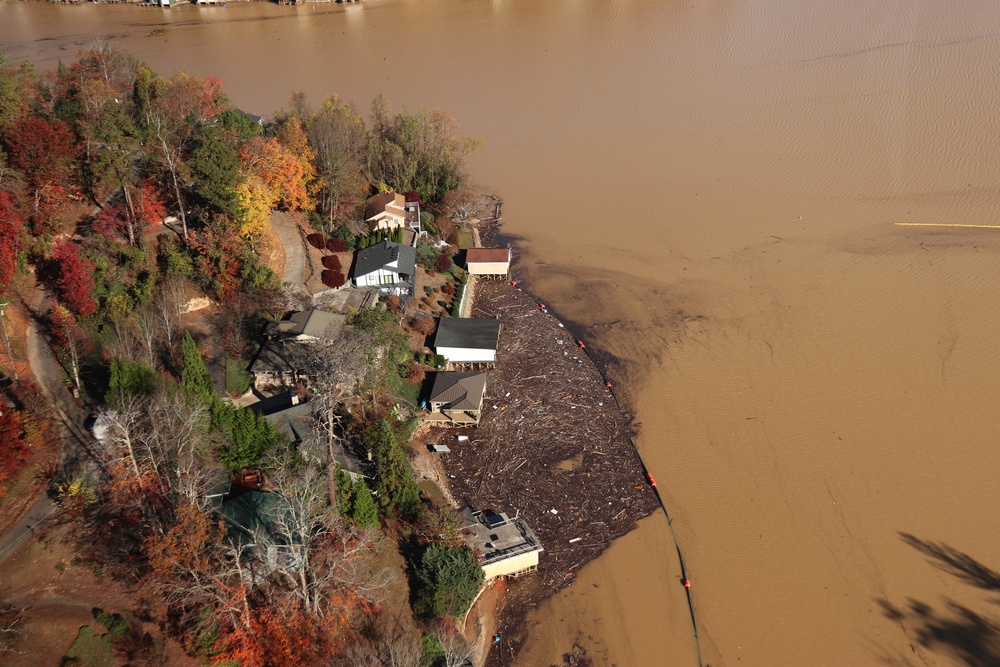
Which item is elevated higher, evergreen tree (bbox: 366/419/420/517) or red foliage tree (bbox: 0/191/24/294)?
red foliage tree (bbox: 0/191/24/294)

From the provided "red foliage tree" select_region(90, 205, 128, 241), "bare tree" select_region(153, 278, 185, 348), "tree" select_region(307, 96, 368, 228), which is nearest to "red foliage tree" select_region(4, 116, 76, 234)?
"red foliage tree" select_region(90, 205, 128, 241)

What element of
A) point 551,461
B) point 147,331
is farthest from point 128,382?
point 551,461

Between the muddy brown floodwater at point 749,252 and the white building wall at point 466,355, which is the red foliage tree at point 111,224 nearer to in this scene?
the white building wall at point 466,355

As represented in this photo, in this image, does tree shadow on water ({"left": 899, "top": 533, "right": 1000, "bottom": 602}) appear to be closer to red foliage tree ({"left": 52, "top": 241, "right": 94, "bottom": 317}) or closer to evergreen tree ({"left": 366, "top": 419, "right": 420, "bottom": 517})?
evergreen tree ({"left": 366, "top": 419, "right": 420, "bottom": 517})

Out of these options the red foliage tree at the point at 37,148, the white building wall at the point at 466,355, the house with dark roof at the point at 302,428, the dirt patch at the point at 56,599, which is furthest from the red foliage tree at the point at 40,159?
the white building wall at the point at 466,355

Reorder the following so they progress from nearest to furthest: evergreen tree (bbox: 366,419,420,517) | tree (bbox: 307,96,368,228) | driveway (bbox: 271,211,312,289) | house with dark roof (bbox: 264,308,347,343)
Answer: evergreen tree (bbox: 366,419,420,517) → house with dark roof (bbox: 264,308,347,343) → driveway (bbox: 271,211,312,289) → tree (bbox: 307,96,368,228)
